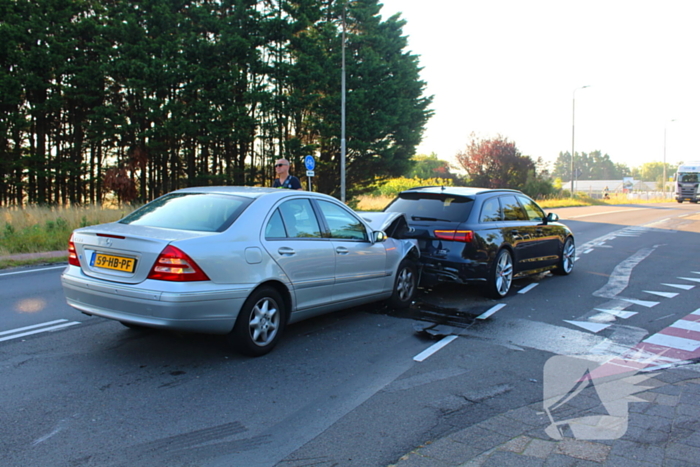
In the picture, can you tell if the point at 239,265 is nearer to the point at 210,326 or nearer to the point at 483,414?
the point at 210,326

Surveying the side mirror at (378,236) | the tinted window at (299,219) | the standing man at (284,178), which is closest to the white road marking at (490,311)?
the side mirror at (378,236)

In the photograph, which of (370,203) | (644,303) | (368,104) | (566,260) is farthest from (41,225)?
(370,203)

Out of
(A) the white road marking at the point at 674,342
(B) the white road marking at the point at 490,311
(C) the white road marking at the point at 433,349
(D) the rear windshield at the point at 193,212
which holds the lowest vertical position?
(A) the white road marking at the point at 674,342

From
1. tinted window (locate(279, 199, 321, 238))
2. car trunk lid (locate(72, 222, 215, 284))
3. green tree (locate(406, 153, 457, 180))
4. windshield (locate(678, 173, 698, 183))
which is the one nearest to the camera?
car trunk lid (locate(72, 222, 215, 284))

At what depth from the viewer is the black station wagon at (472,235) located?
766cm

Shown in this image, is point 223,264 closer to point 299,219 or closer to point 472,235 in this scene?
point 299,219

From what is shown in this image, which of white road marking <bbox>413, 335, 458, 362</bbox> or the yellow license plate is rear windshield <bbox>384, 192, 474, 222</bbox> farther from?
the yellow license plate

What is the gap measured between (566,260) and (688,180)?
4909cm

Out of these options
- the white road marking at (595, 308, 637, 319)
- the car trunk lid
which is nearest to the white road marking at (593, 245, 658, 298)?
the white road marking at (595, 308, 637, 319)

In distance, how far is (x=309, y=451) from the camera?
3.33m

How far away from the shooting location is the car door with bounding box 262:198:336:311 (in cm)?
524

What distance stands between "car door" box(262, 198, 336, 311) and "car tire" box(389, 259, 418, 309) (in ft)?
4.68

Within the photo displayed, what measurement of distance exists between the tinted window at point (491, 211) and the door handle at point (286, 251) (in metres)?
3.55

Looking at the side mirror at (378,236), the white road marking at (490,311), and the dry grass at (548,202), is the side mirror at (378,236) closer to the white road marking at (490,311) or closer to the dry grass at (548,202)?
the white road marking at (490,311)
